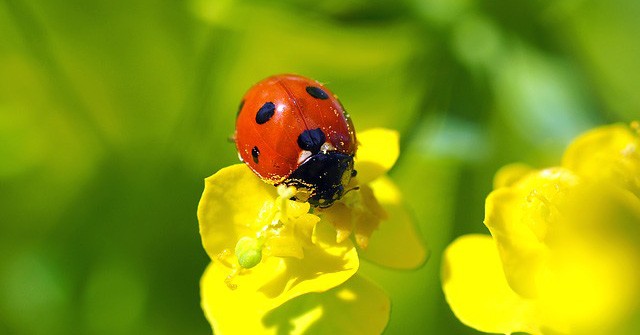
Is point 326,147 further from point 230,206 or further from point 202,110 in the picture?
point 202,110

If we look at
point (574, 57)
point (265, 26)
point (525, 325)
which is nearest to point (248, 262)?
point (525, 325)

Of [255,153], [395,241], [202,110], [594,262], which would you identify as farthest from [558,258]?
[202,110]

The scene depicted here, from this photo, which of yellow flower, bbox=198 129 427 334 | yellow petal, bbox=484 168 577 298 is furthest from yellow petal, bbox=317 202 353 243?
yellow petal, bbox=484 168 577 298

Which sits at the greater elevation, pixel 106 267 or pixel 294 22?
pixel 294 22

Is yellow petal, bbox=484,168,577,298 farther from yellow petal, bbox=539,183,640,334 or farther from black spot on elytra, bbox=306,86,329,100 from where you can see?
black spot on elytra, bbox=306,86,329,100

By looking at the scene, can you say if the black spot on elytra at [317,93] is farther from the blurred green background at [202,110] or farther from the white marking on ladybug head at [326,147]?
the blurred green background at [202,110]

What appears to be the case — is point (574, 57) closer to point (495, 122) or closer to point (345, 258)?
point (495, 122)

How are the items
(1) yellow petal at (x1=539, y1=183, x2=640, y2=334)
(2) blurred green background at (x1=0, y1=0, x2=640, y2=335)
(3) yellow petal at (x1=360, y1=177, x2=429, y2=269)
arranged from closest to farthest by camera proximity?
(1) yellow petal at (x1=539, y1=183, x2=640, y2=334), (3) yellow petal at (x1=360, y1=177, x2=429, y2=269), (2) blurred green background at (x1=0, y1=0, x2=640, y2=335)
